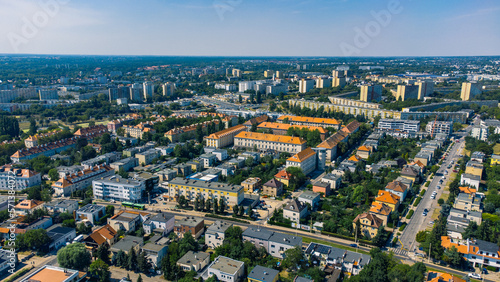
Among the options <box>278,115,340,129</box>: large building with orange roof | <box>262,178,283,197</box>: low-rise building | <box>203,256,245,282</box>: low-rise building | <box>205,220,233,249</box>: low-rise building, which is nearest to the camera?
<box>203,256,245,282</box>: low-rise building

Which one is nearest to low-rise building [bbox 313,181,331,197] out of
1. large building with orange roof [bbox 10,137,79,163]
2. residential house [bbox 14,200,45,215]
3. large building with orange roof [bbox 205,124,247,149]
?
large building with orange roof [bbox 205,124,247,149]

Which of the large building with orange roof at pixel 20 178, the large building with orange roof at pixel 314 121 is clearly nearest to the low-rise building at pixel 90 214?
the large building with orange roof at pixel 20 178

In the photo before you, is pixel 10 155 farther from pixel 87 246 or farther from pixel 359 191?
pixel 359 191

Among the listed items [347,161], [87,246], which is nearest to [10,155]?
[87,246]

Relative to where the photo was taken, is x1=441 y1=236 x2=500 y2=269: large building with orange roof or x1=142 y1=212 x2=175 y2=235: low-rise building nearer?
x1=441 y1=236 x2=500 y2=269: large building with orange roof

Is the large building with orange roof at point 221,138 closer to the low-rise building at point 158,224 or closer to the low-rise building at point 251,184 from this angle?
the low-rise building at point 251,184

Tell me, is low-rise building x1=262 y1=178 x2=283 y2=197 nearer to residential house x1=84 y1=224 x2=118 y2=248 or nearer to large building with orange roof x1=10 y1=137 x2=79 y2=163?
residential house x1=84 y1=224 x2=118 y2=248
